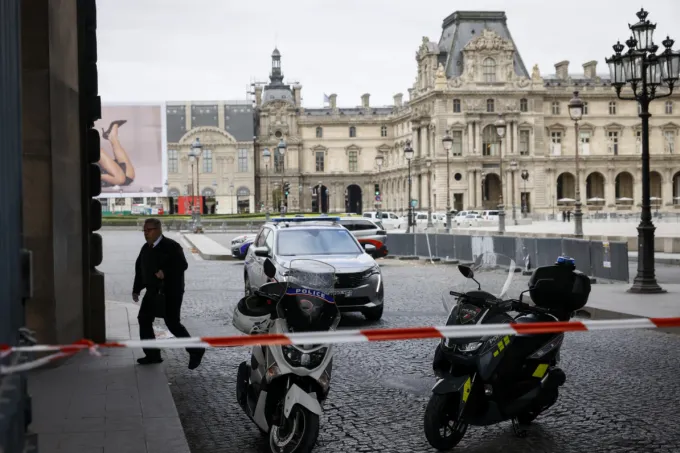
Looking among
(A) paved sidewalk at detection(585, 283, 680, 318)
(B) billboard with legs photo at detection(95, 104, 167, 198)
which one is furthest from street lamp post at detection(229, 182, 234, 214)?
(A) paved sidewalk at detection(585, 283, 680, 318)

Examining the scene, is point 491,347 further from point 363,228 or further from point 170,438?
point 363,228

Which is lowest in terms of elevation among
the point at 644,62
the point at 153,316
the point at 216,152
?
the point at 153,316

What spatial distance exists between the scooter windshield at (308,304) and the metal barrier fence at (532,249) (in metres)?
7.05

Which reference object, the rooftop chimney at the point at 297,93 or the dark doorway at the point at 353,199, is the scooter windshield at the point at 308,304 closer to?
the dark doorway at the point at 353,199

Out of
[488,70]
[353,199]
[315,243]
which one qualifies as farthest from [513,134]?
[315,243]

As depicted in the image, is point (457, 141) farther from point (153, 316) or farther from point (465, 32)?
point (153, 316)

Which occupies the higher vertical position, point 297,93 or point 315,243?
point 297,93

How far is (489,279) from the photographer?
6.18 meters

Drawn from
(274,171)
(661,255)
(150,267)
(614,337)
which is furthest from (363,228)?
(274,171)

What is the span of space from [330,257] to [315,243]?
76cm

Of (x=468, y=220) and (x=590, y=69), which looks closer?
(x=468, y=220)

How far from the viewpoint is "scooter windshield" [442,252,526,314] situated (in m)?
6.00

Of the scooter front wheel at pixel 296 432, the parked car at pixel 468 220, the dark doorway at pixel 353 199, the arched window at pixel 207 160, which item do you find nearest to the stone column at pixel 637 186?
the parked car at pixel 468 220

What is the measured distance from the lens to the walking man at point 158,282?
8.57 metres
